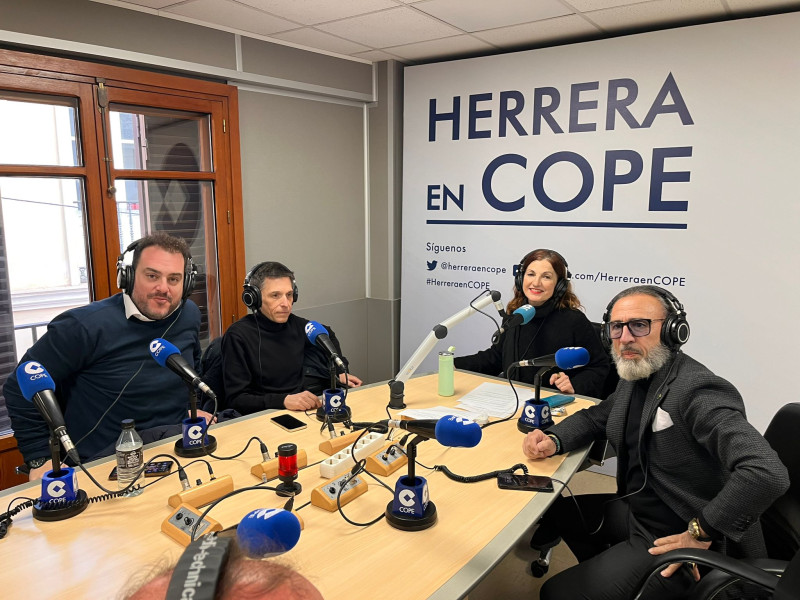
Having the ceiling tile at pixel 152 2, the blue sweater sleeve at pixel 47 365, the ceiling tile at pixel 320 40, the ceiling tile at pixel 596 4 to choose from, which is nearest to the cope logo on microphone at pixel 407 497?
the blue sweater sleeve at pixel 47 365

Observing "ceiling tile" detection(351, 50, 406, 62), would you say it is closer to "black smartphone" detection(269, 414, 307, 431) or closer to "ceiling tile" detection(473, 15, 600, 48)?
"ceiling tile" detection(473, 15, 600, 48)

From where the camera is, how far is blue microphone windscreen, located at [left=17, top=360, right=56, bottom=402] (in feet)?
4.68

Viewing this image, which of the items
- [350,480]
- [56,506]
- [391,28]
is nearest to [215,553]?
[350,480]

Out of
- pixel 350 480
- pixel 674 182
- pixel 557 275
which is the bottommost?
pixel 350 480

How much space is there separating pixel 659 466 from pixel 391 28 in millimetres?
2797

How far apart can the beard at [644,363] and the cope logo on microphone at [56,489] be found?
166 cm

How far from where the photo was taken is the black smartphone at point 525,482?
5.26ft

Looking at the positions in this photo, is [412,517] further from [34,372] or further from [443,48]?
[443,48]

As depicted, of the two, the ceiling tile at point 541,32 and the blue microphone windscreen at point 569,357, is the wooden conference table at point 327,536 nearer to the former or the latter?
the blue microphone windscreen at point 569,357

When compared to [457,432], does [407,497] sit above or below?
below

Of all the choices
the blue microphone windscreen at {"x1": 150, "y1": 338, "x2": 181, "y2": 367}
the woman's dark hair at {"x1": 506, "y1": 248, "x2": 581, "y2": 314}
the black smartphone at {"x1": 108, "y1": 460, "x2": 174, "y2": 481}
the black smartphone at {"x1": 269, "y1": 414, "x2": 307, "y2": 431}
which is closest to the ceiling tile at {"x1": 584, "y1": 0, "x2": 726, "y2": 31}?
the woman's dark hair at {"x1": 506, "y1": 248, "x2": 581, "y2": 314}

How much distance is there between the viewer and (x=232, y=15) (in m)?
3.10

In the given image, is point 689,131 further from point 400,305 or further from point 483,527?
point 483,527

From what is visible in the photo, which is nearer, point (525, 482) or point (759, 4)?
point (525, 482)
